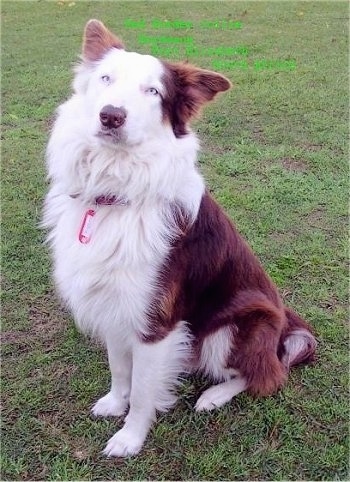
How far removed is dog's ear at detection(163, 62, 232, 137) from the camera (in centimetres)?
261

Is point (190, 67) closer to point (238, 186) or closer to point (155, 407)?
point (155, 407)

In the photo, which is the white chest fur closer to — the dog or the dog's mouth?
the dog

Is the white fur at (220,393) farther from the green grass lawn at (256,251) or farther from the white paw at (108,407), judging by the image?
the white paw at (108,407)

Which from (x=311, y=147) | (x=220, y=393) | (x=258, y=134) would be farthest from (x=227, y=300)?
(x=258, y=134)

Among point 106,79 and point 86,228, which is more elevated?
point 106,79

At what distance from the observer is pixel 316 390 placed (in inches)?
125

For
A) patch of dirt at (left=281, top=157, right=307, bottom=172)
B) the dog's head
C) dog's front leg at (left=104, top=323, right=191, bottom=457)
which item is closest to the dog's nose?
the dog's head

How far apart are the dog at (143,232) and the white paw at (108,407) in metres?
0.14

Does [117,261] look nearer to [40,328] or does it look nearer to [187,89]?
[187,89]

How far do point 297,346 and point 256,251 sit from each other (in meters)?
1.17

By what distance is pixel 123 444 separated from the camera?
2818mm

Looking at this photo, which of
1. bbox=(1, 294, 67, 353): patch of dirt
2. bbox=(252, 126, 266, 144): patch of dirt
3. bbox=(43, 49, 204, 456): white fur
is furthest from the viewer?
bbox=(252, 126, 266, 144): patch of dirt

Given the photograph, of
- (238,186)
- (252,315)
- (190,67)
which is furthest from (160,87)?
(238,186)

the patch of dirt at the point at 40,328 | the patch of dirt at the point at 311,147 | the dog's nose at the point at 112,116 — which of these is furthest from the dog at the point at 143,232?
the patch of dirt at the point at 311,147
